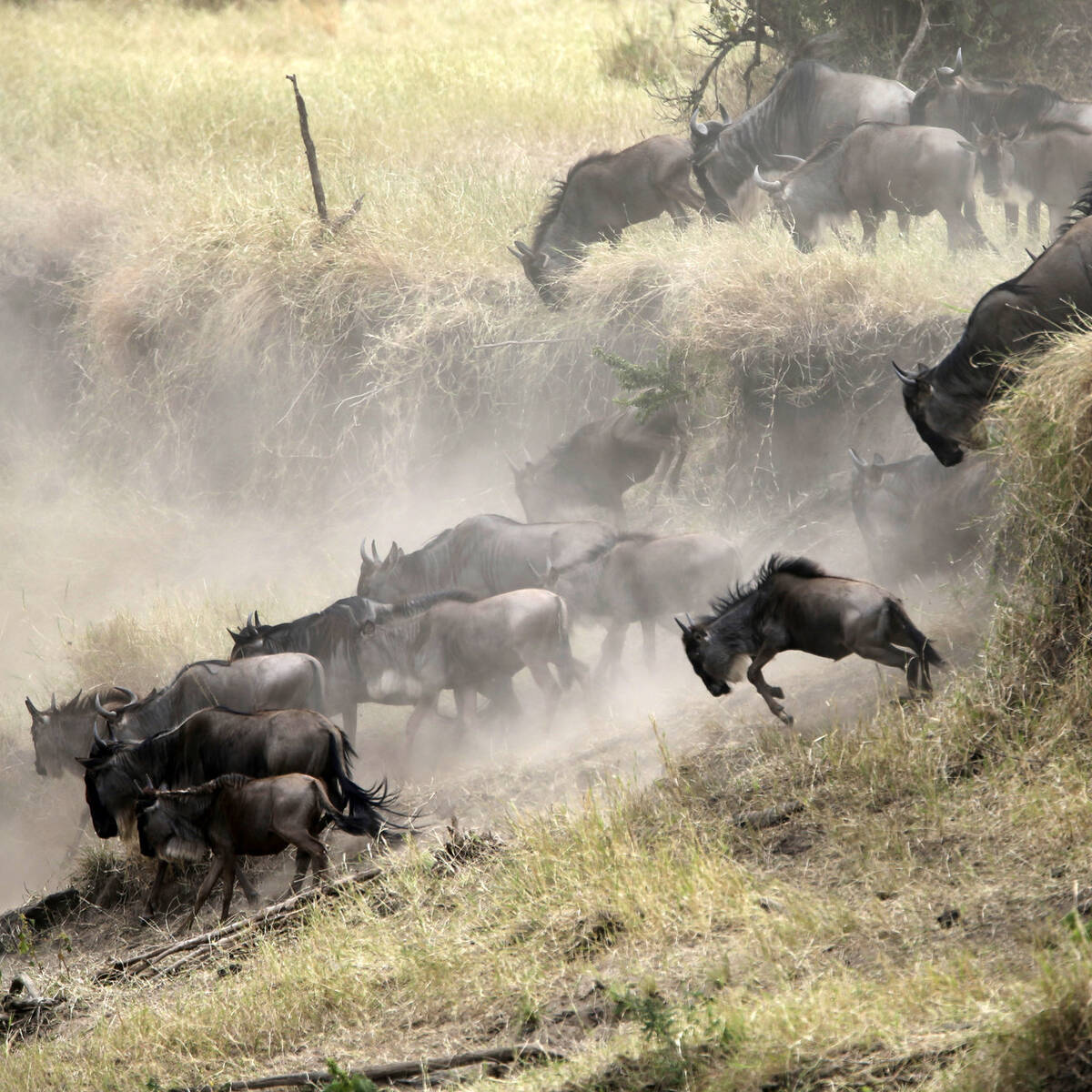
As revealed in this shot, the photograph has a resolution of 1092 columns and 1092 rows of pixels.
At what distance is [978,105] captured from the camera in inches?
516

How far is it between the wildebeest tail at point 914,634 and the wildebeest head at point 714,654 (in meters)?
0.83

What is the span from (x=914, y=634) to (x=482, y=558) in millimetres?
4574

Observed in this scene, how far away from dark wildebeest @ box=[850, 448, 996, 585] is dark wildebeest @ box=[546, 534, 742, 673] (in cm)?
100

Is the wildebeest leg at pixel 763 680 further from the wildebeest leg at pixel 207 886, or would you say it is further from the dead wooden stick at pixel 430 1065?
the wildebeest leg at pixel 207 886

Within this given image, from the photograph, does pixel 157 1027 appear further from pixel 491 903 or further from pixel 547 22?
pixel 547 22

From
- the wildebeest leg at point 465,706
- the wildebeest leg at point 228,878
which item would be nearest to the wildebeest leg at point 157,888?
the wildebeest leg at point 228,878

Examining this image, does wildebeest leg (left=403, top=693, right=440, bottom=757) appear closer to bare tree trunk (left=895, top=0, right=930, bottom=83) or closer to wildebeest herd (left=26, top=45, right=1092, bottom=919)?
wildebeest herd (left=26, top=45, right=1092, bottom=919)

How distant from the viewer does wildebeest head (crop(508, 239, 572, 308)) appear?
1337 centimetres

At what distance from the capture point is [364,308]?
48.0ft

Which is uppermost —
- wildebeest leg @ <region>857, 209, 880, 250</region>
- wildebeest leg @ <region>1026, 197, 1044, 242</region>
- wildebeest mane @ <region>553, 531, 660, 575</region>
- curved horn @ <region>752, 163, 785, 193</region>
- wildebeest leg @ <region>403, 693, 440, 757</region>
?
curved horn @ <region>752, 163, 785, 193</region>

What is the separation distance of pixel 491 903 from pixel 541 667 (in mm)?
3713

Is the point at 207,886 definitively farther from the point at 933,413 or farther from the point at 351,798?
the point at 933,413

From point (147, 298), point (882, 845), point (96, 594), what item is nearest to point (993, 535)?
point (882, 845)

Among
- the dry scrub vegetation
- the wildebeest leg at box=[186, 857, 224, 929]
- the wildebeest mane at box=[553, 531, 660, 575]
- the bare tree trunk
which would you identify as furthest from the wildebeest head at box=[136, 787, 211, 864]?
the bare tree trunk
